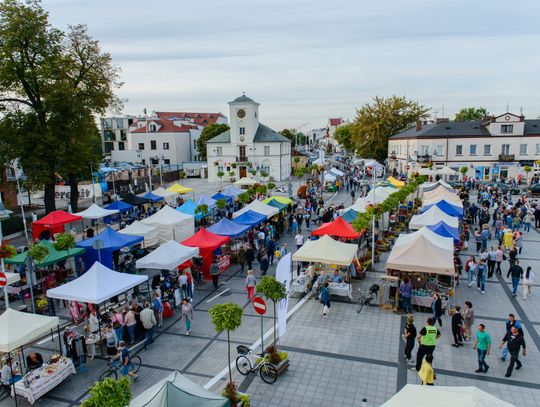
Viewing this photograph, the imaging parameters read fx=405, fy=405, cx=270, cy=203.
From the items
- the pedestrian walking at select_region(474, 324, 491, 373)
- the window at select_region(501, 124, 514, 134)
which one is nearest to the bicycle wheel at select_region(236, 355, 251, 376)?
the pedestrian walking at select_region(474, 324, 491, 373)

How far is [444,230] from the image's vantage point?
19422 mm

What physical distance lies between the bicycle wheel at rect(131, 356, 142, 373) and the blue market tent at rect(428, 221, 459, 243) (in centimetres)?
1431

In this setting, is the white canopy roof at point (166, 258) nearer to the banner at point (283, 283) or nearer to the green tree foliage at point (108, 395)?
the banner at point (283, 283)

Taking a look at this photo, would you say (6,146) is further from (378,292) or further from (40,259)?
(378,292)

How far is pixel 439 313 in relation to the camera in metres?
13.2

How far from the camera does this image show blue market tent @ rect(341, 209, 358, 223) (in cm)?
2316

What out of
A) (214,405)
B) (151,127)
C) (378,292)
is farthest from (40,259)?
(151,127)

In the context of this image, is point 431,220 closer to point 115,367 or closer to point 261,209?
point 261,209

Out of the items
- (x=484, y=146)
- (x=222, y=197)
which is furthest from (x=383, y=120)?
(x=222, y=197)

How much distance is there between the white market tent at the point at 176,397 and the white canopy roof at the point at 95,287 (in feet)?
18.9

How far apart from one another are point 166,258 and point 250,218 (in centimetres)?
778

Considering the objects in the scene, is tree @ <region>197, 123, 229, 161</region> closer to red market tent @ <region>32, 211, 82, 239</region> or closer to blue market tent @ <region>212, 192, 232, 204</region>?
blue market tent @ <region>212, 192, 232, 204</region>

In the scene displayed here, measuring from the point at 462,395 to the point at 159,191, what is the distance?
30.7 meters

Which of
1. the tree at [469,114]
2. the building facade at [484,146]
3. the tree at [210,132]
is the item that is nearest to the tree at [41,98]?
the building facade at [484,146]
